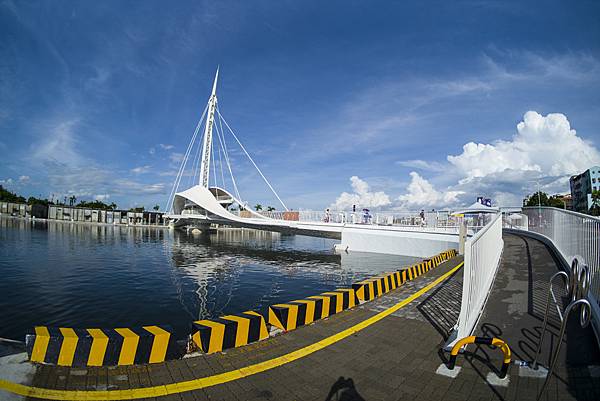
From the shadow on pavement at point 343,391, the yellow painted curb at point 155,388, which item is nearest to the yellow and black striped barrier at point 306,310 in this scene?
the yellow painted curb at point 155,388

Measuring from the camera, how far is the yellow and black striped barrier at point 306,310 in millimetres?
5863

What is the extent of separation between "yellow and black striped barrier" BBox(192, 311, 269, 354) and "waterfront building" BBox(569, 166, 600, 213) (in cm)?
8958

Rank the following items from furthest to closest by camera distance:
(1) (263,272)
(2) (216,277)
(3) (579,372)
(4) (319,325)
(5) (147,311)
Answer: (1) (263,272) → (2) (216,277) → (5) (147,311) → (4) (319,325) → (3) (579,372)

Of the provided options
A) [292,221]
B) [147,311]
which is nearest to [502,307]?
[147,311]

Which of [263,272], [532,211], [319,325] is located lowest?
[263,272]

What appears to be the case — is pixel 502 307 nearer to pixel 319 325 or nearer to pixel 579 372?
pixel 579 372

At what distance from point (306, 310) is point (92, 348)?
3.58 metres

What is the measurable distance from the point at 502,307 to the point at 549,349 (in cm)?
212

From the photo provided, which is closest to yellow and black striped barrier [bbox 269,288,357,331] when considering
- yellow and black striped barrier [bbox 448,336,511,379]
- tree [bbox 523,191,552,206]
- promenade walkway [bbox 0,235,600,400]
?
promenade walkway [bbox 0,235,600,400]

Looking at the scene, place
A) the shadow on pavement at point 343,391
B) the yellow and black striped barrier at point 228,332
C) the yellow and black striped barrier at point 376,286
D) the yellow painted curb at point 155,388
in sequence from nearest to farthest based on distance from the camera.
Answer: the yellow painted curb at point 155,388, the shadow on pavement at point 343,391, the yellow and black striped barrier at point 228,332, the yellow and black striped barrier at point 376,286

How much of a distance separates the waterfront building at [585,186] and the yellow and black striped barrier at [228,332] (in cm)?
8958

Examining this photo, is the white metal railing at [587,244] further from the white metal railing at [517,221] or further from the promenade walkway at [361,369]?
the white metal railing at [517,221]

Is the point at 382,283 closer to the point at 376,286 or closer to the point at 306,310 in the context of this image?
the point at 376,286

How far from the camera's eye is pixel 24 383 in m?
3.71
